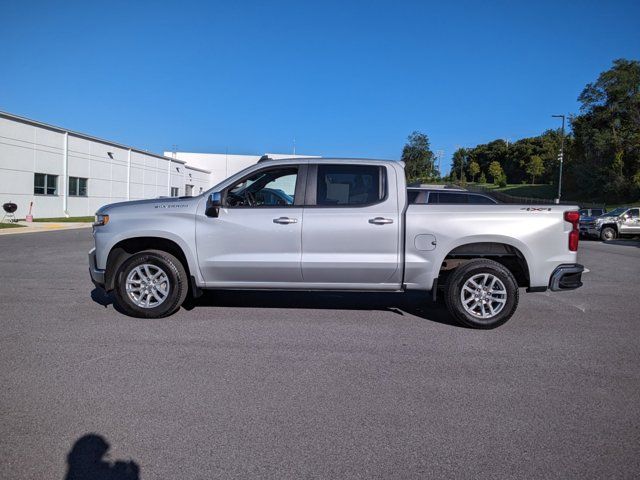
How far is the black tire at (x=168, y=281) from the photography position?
637cm

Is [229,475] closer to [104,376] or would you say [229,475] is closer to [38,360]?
[104,376]

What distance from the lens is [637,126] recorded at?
57594mm

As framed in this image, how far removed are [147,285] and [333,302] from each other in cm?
268

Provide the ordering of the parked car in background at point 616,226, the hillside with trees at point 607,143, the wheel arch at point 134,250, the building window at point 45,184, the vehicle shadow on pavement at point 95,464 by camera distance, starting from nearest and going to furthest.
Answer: the vehicle shadow on pavement at point 95,464
the wheel arch at point 134,250
the parked car in background at point 616,226
the building window at point 45,184
the hillside with trees at point 607,143

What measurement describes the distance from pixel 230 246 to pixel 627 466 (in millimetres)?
4501

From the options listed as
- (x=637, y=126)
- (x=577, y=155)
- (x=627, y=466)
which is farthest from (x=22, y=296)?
(x=577, y=155)

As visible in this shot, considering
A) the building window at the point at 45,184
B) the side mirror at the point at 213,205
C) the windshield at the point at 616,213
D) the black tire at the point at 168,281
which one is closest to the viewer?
the side mirror at the point at 213,205

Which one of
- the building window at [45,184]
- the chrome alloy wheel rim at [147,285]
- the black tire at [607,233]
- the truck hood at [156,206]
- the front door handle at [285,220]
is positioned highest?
the building window at [45,184]

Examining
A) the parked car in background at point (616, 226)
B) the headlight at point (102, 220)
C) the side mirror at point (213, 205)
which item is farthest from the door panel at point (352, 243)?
the parked car in background at point (616, 226)

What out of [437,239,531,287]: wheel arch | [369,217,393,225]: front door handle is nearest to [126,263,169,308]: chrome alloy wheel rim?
[369,217,393,225]: front door handle

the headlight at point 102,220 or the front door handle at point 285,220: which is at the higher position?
the front door handle at point 285,220

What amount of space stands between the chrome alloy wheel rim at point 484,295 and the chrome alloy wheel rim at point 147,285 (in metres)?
3.63

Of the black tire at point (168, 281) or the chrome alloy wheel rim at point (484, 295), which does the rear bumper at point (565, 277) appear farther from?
the black tire at point (168, 281)

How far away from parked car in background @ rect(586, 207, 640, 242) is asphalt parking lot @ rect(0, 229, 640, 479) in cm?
2008
